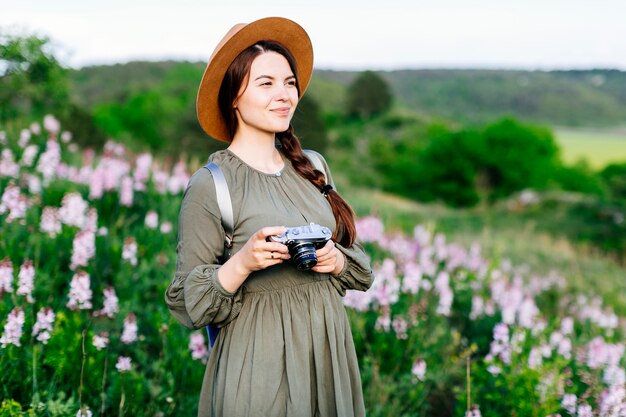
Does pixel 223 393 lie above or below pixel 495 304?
above

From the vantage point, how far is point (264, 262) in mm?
1811

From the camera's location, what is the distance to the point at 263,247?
1786mm

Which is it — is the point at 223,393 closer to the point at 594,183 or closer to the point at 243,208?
the point at 243,208

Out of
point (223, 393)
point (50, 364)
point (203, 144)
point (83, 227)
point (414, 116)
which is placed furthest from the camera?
point (414, 116)

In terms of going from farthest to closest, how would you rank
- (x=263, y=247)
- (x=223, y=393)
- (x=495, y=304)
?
(x=495, y=304) → (x=223, y=393) → (x=263, y=247)

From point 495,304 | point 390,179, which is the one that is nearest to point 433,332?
point 495,304

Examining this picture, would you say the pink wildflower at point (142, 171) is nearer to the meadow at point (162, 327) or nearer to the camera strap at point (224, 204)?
the meadow at point (162, 327)

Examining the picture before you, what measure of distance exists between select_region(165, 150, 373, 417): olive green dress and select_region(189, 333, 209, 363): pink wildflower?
4.14ft

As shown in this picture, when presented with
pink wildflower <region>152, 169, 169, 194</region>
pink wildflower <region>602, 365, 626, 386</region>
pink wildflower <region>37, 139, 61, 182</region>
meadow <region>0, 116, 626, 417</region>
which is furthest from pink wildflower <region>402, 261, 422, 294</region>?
pink wildflower <region>37, 139, 61, 182</region>

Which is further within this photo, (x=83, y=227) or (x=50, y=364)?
(x=83, y=227)

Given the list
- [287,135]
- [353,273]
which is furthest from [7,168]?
[353,273]

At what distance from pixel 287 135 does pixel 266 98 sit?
0.93 ft

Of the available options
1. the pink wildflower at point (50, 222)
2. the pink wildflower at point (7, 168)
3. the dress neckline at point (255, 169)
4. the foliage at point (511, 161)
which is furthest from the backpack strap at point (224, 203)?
the foliage at point (511, 161)

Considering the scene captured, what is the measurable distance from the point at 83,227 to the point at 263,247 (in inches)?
138
